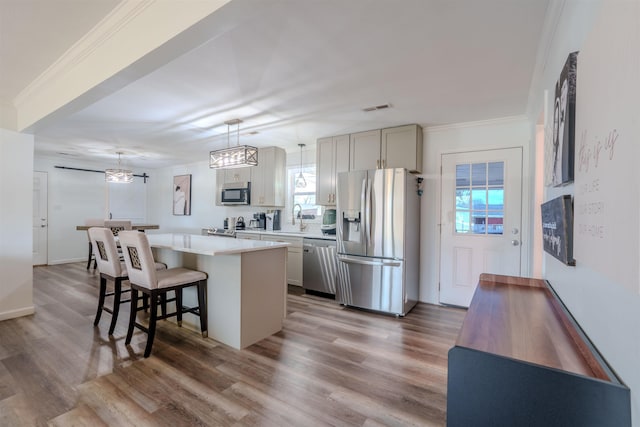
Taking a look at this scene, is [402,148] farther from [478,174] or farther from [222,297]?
[222,297]

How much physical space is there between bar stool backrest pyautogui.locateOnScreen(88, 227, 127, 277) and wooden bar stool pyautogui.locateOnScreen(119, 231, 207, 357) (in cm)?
27

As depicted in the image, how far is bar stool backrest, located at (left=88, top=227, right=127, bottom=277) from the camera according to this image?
2.85 m

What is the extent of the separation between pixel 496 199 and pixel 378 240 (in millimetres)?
1524

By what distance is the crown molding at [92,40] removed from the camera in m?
1.77

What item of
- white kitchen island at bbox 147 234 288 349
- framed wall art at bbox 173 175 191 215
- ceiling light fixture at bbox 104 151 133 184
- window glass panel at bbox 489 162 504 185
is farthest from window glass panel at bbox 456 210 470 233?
framed wall art at bbox 173 175 191 215

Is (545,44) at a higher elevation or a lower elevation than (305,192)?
higher

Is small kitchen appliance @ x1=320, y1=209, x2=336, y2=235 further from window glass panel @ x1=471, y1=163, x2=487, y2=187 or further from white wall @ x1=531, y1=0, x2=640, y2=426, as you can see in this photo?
white wall @ x1=531, y1=0, x2=640, y2=426

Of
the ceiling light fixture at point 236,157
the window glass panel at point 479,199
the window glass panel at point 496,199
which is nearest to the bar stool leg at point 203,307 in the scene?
the ceiling light fixture at point 236,157

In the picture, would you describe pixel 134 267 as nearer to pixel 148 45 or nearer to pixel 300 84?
pixel 148 45

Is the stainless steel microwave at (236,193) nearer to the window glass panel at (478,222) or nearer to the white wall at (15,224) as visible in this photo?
the white wall at (15,224)

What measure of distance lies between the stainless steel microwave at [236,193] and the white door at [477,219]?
134 inches

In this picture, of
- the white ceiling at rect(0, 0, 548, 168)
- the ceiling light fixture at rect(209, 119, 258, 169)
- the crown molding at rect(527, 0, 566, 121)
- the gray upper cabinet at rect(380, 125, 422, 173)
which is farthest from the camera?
the gray upper cabinet at rect(380, 125, 422, 173)

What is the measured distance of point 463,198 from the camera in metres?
3.83

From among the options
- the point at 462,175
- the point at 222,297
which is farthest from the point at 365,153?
the point at 222,297
